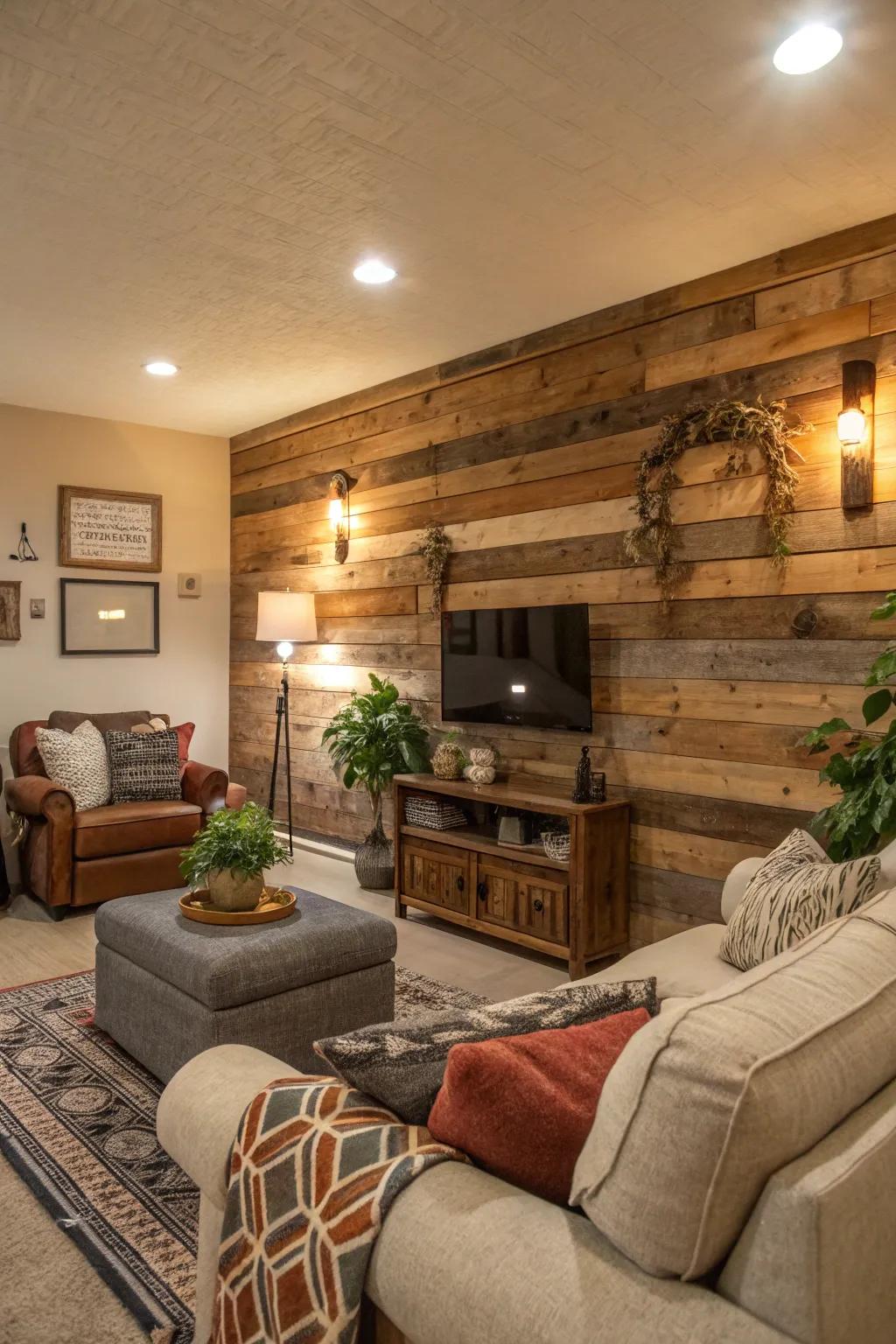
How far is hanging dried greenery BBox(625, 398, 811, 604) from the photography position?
339 centimetres

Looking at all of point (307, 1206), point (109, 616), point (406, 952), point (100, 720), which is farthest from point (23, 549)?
point (307, 1206)

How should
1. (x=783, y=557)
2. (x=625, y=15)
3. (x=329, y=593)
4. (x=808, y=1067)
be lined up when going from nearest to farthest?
(x=808, y=1067) < (x=625, y=15) < (x=783, y=557) < (x=329, y=593)

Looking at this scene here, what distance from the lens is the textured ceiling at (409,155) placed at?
2.21 m

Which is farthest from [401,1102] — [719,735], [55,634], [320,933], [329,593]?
[55,634]

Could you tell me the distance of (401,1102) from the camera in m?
1.31

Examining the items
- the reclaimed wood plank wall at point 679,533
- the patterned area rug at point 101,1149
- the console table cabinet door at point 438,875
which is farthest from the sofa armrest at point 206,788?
the patterned area rug at point 101,1149

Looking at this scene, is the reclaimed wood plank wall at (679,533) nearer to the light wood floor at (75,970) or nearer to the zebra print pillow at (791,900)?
the light wood floor at (75,970)

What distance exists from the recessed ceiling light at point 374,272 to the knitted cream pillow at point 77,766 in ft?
8.86

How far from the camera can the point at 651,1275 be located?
0.99 meters

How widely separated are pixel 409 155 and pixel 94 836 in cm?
328

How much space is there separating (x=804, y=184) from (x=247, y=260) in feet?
6.35

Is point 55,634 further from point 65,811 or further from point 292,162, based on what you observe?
point 292,162

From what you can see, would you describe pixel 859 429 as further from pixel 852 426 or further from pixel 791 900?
pixel 791 900

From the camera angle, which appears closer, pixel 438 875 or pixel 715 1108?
pixel 715 1108
